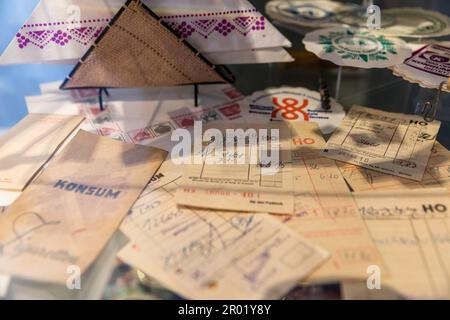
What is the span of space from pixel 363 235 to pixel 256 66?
0.50 metres

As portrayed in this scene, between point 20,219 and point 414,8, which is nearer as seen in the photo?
point 20,219

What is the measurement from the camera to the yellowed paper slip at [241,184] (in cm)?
54

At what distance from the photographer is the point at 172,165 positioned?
0.62m

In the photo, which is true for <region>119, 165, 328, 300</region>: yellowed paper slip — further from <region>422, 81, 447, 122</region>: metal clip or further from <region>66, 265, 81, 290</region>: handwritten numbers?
<region>422, 81, 447, 122</region>: metal clip

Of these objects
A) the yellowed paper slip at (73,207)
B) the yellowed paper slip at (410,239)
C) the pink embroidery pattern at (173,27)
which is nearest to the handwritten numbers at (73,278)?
the yellowed paper slip at (73,207)

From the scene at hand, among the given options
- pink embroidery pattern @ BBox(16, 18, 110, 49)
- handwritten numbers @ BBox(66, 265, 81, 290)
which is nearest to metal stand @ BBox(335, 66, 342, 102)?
pink embroidery pattern @ BBox(16, 18, 110, 49)

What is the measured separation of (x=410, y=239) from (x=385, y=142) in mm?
191

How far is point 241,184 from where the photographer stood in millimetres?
571

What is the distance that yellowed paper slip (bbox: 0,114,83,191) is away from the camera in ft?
1.94

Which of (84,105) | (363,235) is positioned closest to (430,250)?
(363,235)

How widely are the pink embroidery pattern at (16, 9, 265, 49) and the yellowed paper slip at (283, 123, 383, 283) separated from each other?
22 cm
